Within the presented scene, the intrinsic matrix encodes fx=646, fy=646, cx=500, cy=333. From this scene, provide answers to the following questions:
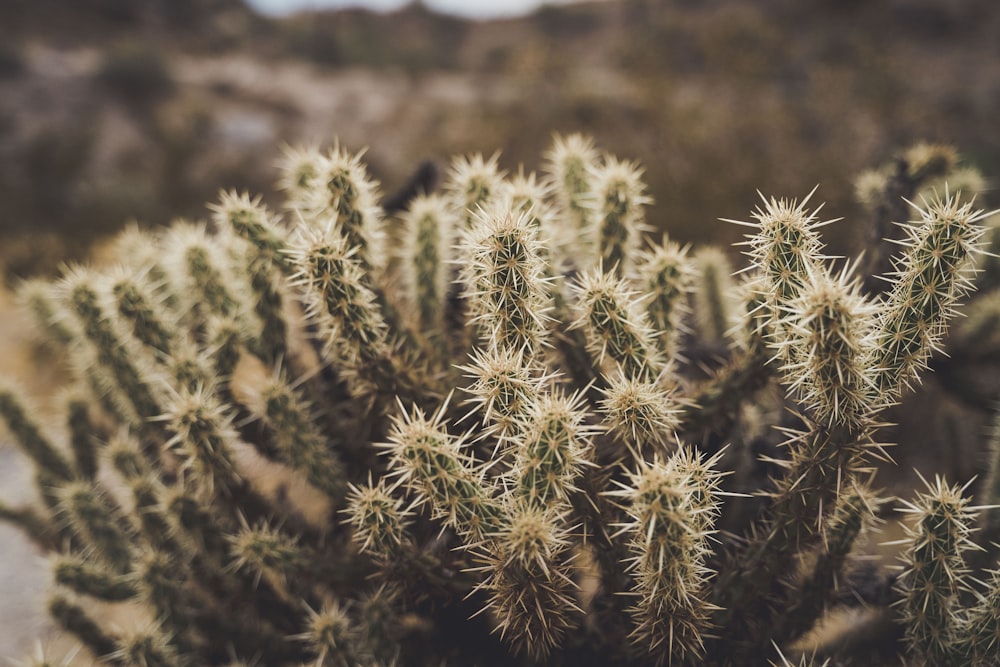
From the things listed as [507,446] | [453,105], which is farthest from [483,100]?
[507,446]

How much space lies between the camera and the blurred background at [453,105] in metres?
6.36

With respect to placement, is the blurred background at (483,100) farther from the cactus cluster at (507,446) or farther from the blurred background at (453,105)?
the cactus cluster at (507,446)

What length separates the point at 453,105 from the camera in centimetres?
1347

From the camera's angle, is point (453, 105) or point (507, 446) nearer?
point (507, 446)

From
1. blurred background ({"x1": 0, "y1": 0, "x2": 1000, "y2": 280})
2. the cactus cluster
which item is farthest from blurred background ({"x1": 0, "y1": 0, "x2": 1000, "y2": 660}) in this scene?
the cactus cluster

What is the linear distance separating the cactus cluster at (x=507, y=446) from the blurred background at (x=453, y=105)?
48.5 inches

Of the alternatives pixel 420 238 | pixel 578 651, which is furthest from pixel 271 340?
pixel 578 651

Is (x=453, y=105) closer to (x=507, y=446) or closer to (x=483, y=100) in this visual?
(x=483, y=100)

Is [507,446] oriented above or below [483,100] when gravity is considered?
below

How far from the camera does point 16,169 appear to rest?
Result: 11859 millimetres

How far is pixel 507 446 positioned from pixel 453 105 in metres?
13.0

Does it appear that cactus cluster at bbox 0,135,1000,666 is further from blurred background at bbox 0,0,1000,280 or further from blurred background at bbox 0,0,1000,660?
blurred background at bbox 0,0,1000,280

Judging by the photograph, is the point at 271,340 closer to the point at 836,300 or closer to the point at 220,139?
the point at 836,300

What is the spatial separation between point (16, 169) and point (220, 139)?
3.56 meters
